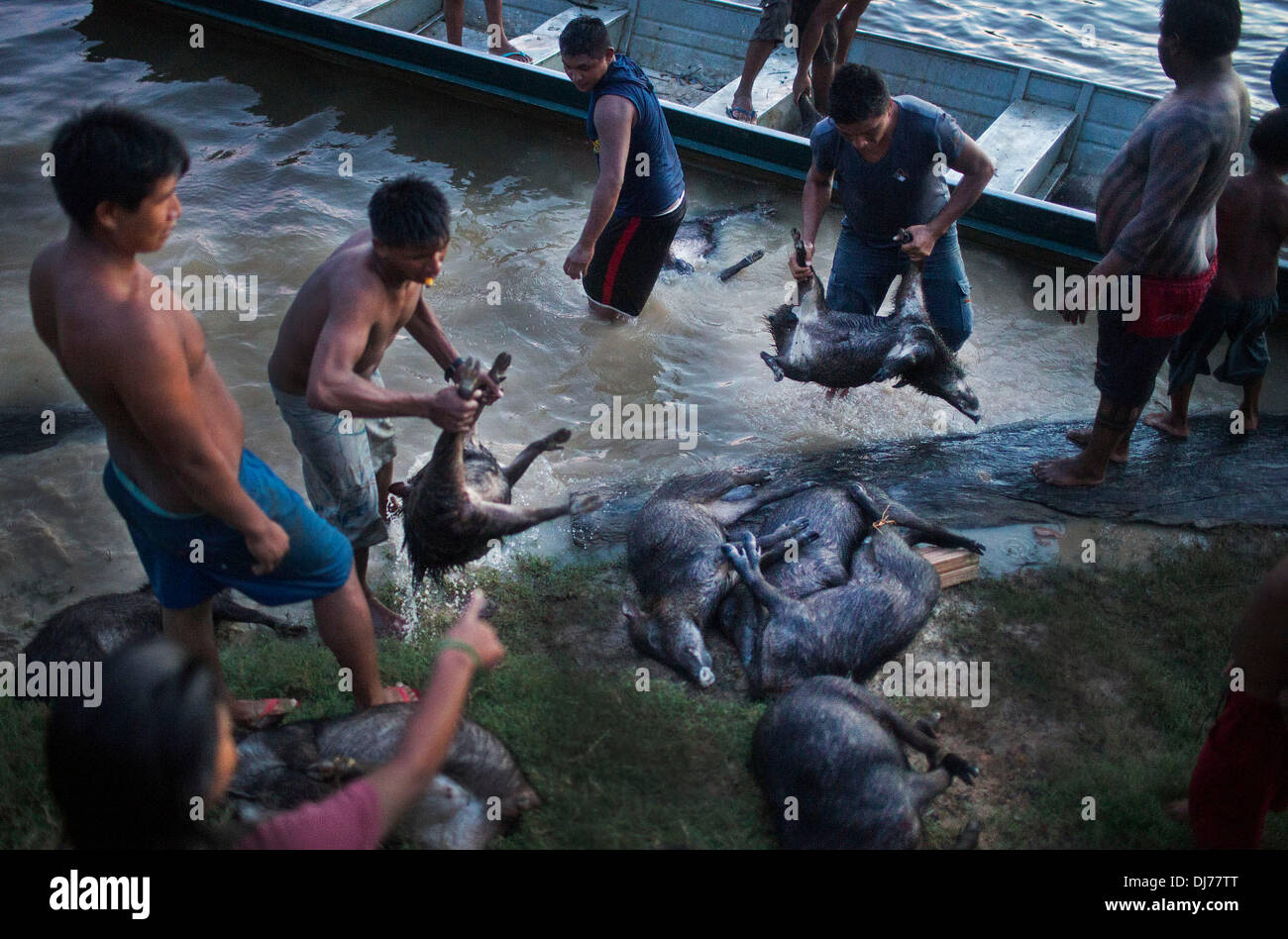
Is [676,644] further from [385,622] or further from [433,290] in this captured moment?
[433,290]

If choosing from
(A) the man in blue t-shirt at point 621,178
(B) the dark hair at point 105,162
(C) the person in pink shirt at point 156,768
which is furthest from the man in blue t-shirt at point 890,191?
(C) the person in pink shirt at point 156,768

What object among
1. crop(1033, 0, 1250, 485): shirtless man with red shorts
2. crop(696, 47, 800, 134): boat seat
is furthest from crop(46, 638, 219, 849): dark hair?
crop(696, 47, 800, 134): boat seat

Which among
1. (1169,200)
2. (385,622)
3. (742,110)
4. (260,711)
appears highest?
(1169,200)

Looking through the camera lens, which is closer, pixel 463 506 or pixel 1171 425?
pixel 463 506

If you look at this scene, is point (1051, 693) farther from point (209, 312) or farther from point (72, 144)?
point (209, 312)

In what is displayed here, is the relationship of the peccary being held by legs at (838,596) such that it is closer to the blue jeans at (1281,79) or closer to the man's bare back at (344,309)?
the man's bare back at (344,309)

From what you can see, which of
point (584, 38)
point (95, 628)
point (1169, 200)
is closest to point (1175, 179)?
point (1169, 200)

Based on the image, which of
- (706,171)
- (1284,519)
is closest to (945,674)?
(1284,519)

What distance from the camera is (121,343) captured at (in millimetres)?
2551

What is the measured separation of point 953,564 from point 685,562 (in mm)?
1347

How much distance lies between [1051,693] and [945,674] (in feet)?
1.46

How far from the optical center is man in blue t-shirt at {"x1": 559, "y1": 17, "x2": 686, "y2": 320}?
5461 millimetres

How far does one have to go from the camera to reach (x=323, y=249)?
744 centimetres

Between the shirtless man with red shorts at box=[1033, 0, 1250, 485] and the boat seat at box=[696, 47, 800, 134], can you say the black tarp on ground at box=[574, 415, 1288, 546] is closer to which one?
the shirtless man with red shorts at box=[1033, 0, 1250, 485]
